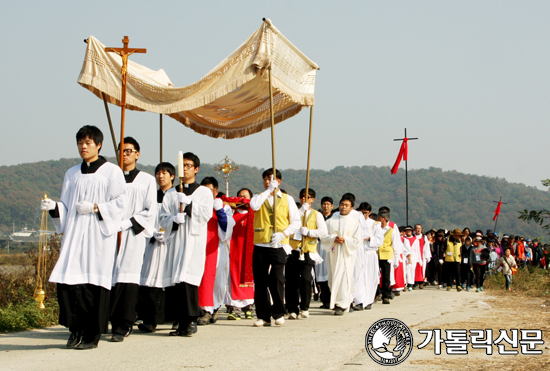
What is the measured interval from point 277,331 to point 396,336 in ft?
5.79

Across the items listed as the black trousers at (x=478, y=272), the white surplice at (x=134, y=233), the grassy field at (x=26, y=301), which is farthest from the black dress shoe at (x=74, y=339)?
the black trousers at (x=478, y=272)

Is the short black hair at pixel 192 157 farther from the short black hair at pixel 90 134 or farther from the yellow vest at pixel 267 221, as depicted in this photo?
the short black hair at pixel 90 134

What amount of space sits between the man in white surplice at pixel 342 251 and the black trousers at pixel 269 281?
8.05ft

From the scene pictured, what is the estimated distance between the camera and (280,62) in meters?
9.75

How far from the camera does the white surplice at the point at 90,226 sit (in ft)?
22.9

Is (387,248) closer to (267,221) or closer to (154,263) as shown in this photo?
(267,221)

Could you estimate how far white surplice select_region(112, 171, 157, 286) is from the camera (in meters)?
7.75

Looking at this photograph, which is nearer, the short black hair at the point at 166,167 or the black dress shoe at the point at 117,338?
the black dress shoe at the point at 117,338

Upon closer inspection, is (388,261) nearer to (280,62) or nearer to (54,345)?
(280,62)

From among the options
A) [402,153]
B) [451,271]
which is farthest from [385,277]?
[402,153]

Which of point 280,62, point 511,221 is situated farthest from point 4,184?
point 280,62

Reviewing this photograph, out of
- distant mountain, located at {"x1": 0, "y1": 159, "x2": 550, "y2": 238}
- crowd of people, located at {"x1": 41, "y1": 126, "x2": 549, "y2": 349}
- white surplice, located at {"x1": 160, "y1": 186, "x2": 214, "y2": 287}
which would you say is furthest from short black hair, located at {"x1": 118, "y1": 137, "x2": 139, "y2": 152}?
distant mountain, located at {"x1": 0, "y1": 159, "x2": 550, "y2": 238}

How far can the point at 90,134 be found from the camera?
23.9 feet

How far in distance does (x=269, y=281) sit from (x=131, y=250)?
7.19ft
